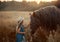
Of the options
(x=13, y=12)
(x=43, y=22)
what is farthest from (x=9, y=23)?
(x=43, y=22)

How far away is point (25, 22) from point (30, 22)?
9 centimetres

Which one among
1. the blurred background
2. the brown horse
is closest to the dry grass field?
the blurred background

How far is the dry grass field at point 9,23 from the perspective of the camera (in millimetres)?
2900

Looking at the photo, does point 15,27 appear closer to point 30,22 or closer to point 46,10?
point 30,22

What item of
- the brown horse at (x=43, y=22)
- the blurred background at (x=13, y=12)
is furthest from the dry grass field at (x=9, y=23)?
the brown horse at (x=43, y=22)

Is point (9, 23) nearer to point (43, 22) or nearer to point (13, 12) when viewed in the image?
point (13, 12)

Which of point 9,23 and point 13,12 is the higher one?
point 13,12

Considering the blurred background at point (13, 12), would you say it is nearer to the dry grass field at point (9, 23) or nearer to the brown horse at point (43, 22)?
the dry grass field at point (9, 23)

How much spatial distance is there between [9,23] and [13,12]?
8.1 inches

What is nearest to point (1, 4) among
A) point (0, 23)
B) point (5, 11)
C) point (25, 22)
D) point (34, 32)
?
point (5, 11)

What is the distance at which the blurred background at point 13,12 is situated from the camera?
2.90m

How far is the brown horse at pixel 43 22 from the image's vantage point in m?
2.87

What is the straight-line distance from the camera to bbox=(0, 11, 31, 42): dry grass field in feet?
9.52

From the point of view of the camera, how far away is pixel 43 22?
9.47 feet
